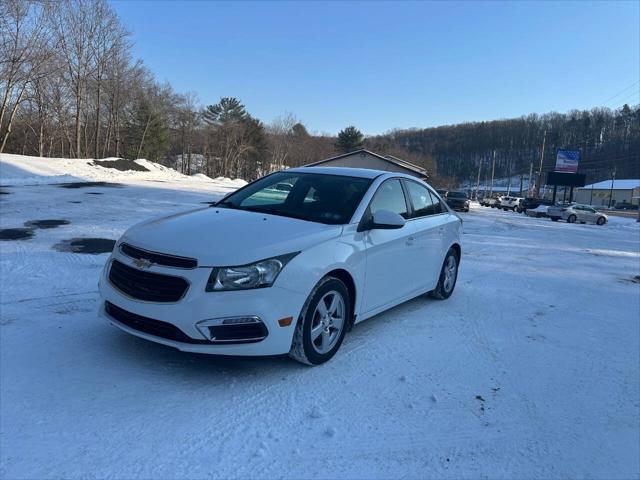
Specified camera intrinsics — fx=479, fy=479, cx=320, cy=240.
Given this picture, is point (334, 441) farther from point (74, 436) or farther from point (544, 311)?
point (544, 311)

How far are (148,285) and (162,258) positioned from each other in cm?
22

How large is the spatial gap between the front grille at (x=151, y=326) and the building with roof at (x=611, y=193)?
4396 inches

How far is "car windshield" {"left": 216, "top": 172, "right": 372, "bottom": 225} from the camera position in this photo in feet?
14.4

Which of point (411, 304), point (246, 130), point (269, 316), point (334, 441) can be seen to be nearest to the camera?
point (334, 441)

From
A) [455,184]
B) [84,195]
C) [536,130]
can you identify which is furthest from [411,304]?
[536,130]

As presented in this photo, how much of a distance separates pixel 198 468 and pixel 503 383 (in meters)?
2.54

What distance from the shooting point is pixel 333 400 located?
3344 millimetres

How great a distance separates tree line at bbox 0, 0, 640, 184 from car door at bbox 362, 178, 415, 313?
31.5 metres

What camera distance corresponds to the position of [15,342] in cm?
383

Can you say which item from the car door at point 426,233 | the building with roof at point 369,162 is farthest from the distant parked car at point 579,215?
the car door at point 426,233

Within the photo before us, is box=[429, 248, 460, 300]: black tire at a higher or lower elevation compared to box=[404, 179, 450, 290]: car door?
lower

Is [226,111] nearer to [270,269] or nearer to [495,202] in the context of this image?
[495,202]

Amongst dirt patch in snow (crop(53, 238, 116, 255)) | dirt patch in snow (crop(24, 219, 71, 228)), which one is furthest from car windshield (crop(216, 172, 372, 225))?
dirt patch in snow (crop(24, 219, 71, 228))

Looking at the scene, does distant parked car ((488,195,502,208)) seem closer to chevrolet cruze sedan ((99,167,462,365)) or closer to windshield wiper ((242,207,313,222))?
chevrolet cruze sedan ((99,167,462,365))
